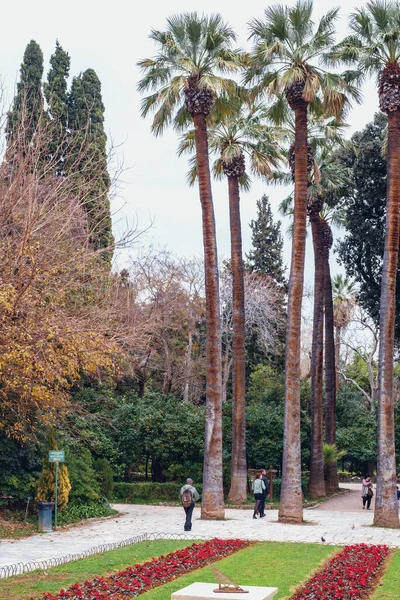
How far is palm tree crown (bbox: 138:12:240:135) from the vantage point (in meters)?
26.1

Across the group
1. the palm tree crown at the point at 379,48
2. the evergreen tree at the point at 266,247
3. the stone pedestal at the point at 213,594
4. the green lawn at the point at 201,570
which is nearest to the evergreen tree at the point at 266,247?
the evergreen tree at the point at 266,247

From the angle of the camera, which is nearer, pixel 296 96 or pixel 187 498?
pixel 187 498

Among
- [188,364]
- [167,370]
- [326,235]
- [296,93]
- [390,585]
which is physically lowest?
[390,585]

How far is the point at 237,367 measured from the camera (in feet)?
99.7

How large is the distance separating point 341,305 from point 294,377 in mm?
39833

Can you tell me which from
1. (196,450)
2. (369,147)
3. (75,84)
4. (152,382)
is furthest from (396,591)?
(152,382)

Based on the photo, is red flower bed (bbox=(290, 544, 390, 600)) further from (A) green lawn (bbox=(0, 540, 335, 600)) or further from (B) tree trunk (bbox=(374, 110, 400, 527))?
(B) tree trunk (bbox=(374, 110, 400, 527))

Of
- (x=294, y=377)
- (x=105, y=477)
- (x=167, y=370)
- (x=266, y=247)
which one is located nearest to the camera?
(x=294, y=377)

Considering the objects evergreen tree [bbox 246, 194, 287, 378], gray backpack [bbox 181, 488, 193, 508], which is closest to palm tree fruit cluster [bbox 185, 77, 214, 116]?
gray backpack [bbox 181, 488, 193, 508]

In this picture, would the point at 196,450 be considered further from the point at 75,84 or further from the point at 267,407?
the point at 75,84

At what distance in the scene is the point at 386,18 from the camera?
25.3 metres

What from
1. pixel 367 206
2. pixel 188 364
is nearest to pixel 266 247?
pixel 188 364

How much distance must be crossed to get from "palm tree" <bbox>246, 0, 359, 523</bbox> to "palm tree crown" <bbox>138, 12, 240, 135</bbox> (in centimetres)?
123

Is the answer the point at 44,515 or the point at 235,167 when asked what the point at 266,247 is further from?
the point at 44,515
